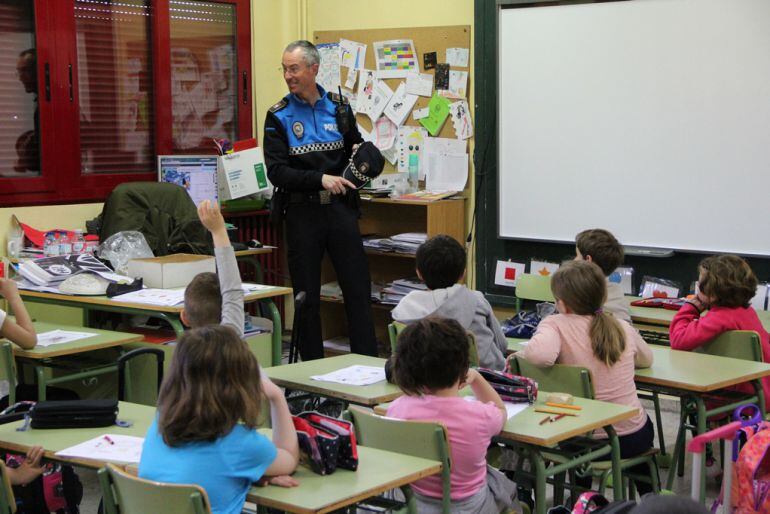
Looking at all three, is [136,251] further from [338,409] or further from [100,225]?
[338,409]

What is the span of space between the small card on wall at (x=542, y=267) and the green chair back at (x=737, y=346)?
207cm

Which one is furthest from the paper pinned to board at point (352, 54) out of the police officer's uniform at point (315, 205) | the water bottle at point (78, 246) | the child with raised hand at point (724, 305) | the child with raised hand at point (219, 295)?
the child with raised hand at point (219, 295)

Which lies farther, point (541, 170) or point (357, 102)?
point (357, 102)

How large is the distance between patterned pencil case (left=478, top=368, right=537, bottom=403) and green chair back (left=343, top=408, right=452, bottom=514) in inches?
21.5

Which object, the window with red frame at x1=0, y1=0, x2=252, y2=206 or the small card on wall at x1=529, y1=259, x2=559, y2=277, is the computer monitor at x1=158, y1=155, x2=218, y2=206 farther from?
the small card on wall at x1=529, y1=259, x2=559, y2=277

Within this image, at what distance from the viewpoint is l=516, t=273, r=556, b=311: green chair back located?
17.6 feet

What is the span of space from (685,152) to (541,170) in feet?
3.00

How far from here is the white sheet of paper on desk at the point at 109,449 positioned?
8.87 feet

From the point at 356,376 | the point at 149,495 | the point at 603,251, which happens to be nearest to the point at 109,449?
the point at 149,495

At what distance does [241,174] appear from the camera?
6.93 metres

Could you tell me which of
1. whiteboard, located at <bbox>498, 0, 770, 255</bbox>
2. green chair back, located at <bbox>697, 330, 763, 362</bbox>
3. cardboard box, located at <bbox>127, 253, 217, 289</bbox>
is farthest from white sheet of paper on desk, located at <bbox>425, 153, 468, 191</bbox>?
green chair back, located at <bbox>697, 330, 763, 362</bbox>

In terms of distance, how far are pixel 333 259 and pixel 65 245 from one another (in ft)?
5.00

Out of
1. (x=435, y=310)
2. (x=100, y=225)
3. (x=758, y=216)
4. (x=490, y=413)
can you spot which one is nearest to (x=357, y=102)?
(x=100, y=225)

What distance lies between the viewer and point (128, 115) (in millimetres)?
6723
